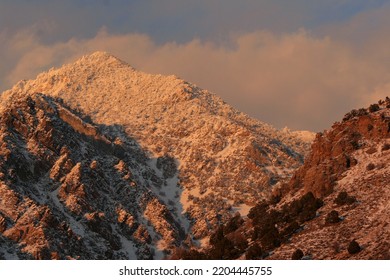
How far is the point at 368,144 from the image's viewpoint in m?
106

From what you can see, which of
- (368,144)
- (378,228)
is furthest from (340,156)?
(378,228)

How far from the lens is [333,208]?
92.9 metres

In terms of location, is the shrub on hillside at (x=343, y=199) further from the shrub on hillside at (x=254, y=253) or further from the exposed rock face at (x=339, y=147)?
the shrub on hillside at (x=254, y=253)

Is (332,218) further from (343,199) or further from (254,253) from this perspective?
(254,253)

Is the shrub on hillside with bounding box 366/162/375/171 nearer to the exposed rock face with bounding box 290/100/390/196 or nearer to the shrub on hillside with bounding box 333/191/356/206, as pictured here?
the exposed rock face with bounding box 290/100/390/196

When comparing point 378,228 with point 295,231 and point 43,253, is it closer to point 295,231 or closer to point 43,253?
point 295,231

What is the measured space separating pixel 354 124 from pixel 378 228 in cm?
3013

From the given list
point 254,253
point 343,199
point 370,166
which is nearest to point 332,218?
point 343,199

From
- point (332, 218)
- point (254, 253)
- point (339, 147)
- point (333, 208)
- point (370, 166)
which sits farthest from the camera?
point (339, 147)

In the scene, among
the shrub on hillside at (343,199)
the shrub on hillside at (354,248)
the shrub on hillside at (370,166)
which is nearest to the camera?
the shrub on hillside at (354,248)

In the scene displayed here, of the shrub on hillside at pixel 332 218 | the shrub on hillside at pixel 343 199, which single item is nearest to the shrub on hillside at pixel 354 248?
the shrub on hillside at pixel 332 218

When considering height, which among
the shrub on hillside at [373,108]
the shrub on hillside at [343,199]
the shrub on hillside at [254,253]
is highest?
the shrub on hillside at [373,108]

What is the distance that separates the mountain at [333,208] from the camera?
83438mm

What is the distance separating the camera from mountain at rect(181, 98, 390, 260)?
8344 cm
